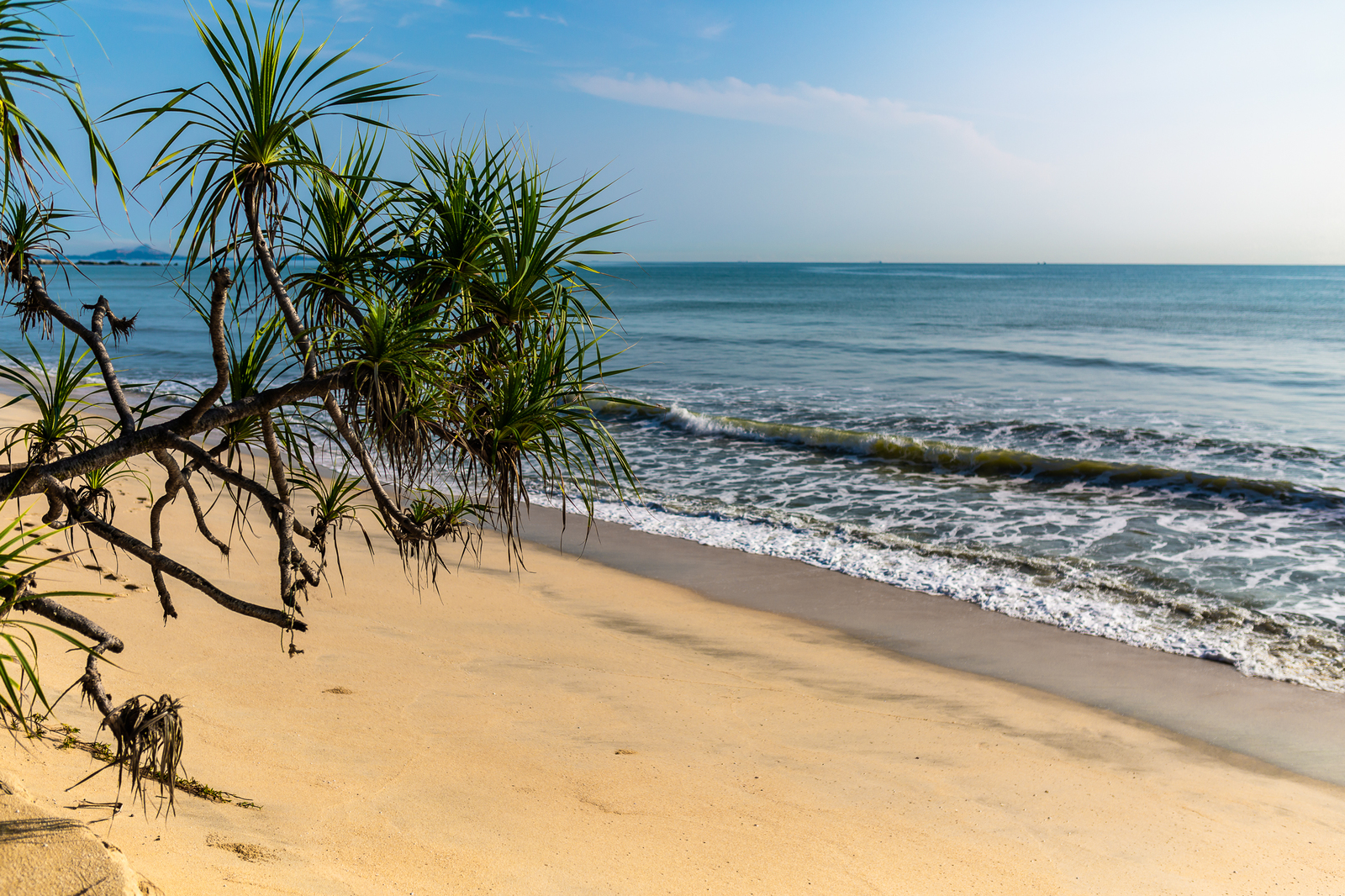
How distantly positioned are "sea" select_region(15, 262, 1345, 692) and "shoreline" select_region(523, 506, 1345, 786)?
30 centimetres

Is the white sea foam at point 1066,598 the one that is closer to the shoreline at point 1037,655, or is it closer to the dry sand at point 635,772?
the shoreline at point 1037,655

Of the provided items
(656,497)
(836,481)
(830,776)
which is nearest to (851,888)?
(830,776)

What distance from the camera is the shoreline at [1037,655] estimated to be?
5316 mm

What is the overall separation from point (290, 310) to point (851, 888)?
10.0 ft

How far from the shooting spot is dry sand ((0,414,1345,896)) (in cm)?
318

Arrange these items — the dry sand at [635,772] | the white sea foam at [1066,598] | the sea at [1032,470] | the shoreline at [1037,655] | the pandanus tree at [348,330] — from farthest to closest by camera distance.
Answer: the sea at [1032,470]
the white sea foam at [1066,598]
the shoreline at [1037,655]
the dry sand at [635,772]
the pandanus tree at [348,330]

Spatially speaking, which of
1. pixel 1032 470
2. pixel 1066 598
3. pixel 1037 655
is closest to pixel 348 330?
pixel 1037 655

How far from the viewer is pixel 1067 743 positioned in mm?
5066

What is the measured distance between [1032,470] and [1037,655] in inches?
277

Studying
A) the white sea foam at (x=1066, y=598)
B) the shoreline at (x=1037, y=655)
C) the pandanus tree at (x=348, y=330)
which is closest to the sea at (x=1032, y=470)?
the white sea foam at (x=1066, y=598)

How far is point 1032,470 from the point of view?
12797 millimetres

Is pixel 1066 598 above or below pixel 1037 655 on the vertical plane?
above

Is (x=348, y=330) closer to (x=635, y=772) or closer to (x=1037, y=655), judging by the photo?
(x=635, y=772)

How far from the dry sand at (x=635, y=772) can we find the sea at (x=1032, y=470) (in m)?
1.94
